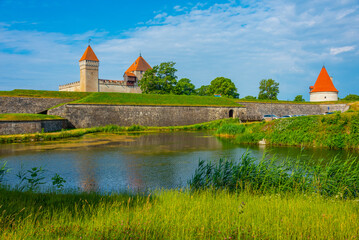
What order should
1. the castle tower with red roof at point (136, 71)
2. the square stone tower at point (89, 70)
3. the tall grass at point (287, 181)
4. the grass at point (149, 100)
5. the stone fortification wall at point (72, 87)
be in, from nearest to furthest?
1. the tall grass at point (287, 181)
2. the grass at point (149, 100)
3. the square stone tower at point (89, 70)
4. the stone fortification wall at point (72, 87)
5. the castle tower with red roof at point (136, 71)

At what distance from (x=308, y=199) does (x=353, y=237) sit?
2274 mm

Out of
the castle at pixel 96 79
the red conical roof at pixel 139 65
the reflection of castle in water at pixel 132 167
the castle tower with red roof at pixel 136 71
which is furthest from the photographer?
the red conical roof at pixel 139 65

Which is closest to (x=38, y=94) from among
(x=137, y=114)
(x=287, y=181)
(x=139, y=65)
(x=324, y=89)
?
(x=137, y=114)

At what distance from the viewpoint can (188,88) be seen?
77.2m

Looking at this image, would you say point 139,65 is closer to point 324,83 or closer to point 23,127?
point 324,83

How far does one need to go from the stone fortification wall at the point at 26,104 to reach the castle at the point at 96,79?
29.8 metres

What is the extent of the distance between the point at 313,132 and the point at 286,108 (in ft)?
123

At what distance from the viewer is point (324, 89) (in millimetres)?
59344

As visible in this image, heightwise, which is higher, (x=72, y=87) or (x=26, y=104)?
(x=72, y=87)

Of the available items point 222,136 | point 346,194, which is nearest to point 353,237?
point 346,194

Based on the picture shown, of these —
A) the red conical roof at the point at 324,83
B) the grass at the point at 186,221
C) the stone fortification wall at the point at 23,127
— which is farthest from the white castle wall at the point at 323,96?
the grass at the point at 186,221

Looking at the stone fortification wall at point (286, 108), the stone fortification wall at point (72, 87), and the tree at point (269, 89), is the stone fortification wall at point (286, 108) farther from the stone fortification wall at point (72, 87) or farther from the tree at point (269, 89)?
the stone fortification wall at point (72, 87)

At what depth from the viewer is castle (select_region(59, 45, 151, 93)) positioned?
66.9m

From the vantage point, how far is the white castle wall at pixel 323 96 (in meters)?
59.0
